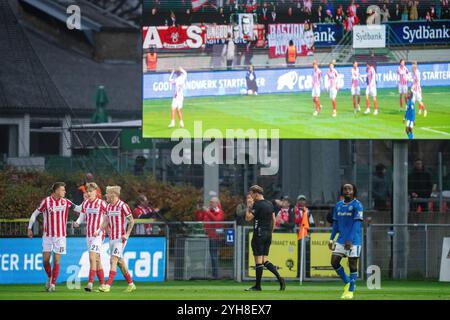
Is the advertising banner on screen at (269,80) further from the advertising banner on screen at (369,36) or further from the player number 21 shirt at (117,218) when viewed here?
the player number 21 shirt at (117,218)

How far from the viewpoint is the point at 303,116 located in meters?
29.0

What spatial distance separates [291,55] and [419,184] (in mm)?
5107

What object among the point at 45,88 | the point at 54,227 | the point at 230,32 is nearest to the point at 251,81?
A: the point at 230,32

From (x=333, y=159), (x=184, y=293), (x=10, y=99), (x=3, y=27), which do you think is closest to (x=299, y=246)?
(x=184, y=293)

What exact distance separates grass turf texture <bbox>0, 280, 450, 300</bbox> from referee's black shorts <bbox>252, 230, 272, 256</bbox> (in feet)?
2.36

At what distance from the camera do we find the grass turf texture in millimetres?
21672

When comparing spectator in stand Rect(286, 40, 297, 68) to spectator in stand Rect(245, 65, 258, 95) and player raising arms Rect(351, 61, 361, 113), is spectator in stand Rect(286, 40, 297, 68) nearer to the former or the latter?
spectator in stand Rect(245, 65, 258, 95)

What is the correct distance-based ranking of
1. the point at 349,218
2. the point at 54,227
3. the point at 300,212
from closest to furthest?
the point at 349,218 < the point at 54,227 < the point at 300,212

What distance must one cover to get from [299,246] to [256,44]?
15.3 feet

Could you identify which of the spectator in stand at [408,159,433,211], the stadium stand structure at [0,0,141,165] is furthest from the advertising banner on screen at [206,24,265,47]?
the stadium stand structure at [0,0,141,165]

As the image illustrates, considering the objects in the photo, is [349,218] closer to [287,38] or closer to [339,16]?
[287,38]

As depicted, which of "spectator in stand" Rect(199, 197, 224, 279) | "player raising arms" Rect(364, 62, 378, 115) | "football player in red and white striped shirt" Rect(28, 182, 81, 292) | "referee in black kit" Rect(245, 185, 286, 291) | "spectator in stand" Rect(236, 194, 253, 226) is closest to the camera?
"football player in red and white striped shirt" Rect(28, 182, 81, 292)

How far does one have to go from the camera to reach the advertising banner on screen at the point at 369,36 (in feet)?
94.2

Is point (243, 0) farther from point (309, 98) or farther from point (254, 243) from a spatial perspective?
point (254, 243)
